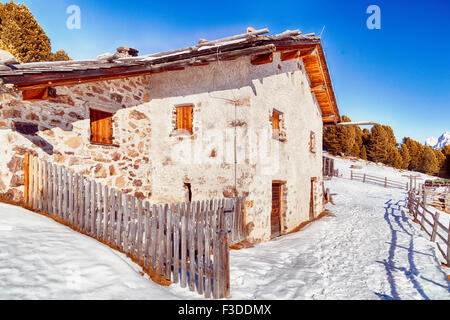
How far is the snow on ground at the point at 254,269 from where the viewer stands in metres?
3.18

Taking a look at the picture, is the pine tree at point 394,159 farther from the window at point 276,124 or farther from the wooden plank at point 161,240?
the wooden plank at point 161,240

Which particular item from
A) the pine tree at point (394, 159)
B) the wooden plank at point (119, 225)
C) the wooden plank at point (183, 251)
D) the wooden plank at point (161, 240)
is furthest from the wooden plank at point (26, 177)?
the pine tree at point (394, 159)

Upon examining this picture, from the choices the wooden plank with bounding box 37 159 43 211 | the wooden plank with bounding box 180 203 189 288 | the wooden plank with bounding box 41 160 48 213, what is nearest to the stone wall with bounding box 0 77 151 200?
the wooden plank with bounding box 37 159 43 211

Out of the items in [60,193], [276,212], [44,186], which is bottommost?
[276,212]

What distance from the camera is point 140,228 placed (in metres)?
4.52

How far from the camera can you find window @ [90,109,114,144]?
737 cm

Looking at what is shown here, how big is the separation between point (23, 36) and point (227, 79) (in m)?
25.4

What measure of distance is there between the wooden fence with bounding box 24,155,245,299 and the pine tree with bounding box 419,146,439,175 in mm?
64797

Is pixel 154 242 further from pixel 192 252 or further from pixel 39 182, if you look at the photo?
pixel 39 182

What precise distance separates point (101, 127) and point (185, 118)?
2645 millimetres

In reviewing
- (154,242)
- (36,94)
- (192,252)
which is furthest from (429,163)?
(36,94)

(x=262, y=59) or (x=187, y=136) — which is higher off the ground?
(x=262, y=59)

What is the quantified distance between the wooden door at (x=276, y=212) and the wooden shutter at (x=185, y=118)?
379cm

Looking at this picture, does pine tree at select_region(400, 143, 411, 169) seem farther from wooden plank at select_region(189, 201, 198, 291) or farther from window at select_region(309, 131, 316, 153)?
wooden plank at select_region(189, 201, 198, 291)
